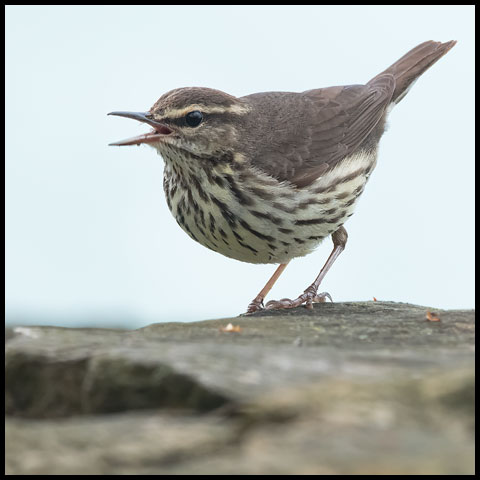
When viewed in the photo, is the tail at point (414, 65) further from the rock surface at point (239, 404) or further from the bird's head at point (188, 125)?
the rock surface at point (239, 404)

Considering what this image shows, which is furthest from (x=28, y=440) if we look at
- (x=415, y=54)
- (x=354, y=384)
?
(x=415, y=54)

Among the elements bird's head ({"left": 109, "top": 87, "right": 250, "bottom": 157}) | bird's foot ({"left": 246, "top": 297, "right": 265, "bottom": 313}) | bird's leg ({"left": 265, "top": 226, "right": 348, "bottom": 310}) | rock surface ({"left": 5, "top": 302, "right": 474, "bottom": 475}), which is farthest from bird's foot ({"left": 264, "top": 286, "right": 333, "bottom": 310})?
rock surface ({"left": 5, "top": 302, "right": 474, "bottom": 475})

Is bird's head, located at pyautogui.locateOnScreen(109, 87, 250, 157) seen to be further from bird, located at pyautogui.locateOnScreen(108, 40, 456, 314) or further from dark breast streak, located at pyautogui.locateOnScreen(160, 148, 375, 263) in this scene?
dark breast streak, located at pyautogui.locateOnScreen(160, 148, 375, 263)

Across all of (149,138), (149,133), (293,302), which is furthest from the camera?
(293,302)

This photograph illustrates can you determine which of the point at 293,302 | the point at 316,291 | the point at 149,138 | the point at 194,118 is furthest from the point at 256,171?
the point at 316,291

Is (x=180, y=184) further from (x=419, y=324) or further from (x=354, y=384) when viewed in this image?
(x=354, y=384)

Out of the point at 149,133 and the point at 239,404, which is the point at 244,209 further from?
the point at 239,404
